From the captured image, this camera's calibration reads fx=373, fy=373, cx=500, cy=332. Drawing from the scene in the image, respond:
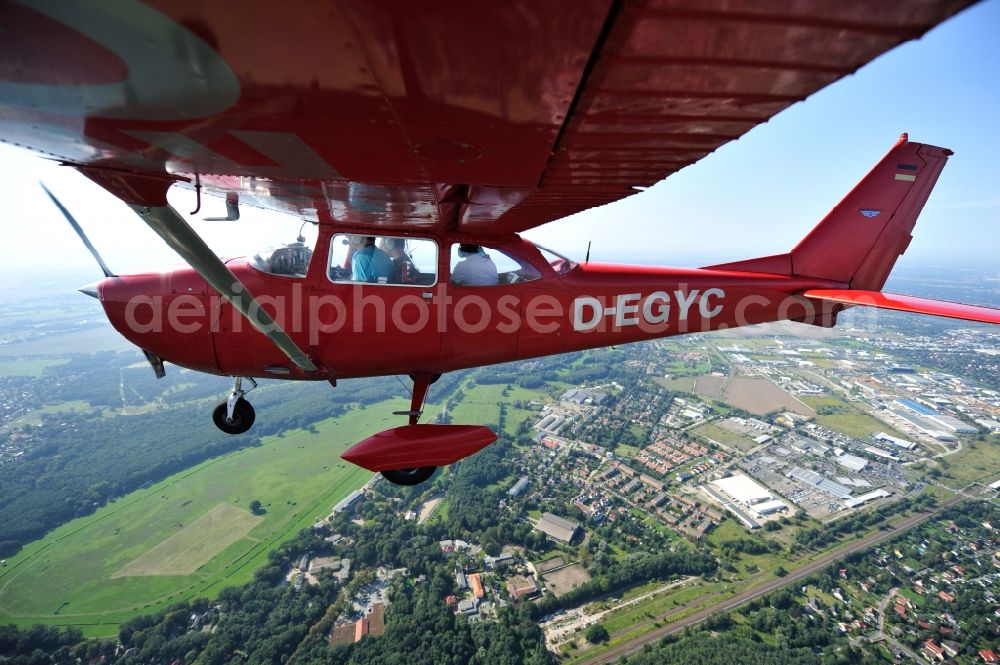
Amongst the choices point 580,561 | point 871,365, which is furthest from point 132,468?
point 871,365

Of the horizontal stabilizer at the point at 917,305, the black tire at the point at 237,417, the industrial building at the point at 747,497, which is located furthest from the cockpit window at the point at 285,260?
the industrial building at the point at 747,497

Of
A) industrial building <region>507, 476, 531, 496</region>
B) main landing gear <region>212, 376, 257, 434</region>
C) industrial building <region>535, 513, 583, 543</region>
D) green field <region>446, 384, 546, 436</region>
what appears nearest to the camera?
main landing gear <region>212, 376, 257, 434</region>

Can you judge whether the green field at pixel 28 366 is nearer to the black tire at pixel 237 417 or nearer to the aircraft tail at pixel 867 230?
the black tire at pixel 237 417

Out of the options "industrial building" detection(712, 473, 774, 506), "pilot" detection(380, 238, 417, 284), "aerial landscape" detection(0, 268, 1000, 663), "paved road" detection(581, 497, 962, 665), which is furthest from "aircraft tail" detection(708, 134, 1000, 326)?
"industrial building" detection(712, 473, 774, 506)

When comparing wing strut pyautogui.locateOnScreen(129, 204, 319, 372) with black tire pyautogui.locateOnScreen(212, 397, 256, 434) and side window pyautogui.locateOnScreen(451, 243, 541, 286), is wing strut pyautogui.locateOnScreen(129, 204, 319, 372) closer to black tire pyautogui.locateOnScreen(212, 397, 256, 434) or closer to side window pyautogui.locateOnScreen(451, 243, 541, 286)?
side window pyautogui.locateOnScreen(451, 243, 541, 286)

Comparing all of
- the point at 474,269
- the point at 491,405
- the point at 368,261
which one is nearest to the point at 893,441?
the point at 491,405

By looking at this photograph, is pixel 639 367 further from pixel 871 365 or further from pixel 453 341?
pixel 453 341
